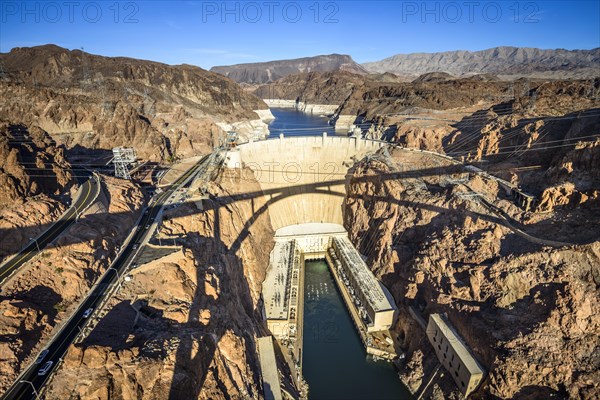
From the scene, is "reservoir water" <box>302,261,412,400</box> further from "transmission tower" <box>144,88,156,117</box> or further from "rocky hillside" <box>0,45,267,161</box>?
"transmission tower" <box>144,88,156,117</box>

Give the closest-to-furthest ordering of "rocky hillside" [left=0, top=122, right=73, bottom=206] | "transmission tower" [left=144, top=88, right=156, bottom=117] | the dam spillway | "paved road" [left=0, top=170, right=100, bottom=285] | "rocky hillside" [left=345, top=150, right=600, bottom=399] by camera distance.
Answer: "paved road" [left=0, top=170, right=100, bottom=285], "rocky hillside" [left=345, top=150, right=600, bottom=399], "rocky hillside" [left=0, top=122, right=73, bottom=206], the dam spillway, "transmission tower" [left=144, top=88, right=156, bottom=117]

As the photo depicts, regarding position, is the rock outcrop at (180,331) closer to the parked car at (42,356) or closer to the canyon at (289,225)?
the canyon at (289,225)

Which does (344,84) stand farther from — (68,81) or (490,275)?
(490,275)

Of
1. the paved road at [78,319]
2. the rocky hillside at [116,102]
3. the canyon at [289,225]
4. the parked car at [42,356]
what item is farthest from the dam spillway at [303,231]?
the rocky hillside at [116,102]

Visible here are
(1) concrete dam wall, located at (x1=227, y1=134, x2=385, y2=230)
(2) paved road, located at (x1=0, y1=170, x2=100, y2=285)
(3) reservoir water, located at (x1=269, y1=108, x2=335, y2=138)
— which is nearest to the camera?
(2) paved road, located at (x1=0, y1=170, x2=100, y2=285)

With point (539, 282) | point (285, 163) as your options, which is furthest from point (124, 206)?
point (539, 282)

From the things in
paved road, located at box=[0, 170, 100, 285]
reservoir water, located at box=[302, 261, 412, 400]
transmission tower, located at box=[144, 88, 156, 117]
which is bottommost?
reservoir water, located at box=[302, 261, 412, 400]

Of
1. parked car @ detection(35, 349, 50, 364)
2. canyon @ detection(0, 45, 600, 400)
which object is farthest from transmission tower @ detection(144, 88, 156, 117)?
parked car @ detection(35, 349, 50, 364)

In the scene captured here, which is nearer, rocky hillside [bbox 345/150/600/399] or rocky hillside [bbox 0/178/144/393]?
rocky hillside [bbox 0/178/144/393]

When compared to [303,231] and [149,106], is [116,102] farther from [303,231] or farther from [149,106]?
[303,231]
